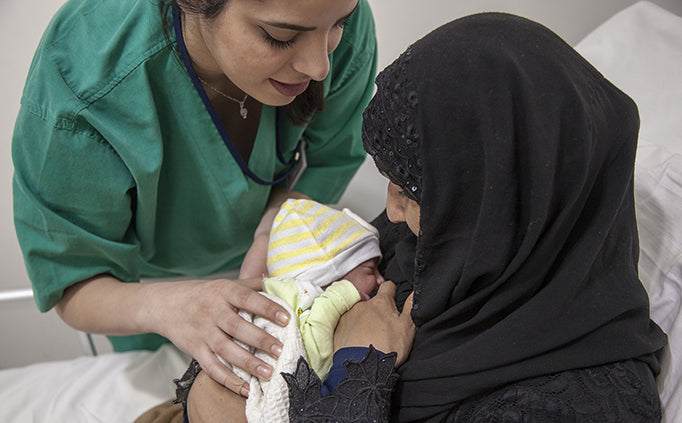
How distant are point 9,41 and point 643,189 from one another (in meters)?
2.01

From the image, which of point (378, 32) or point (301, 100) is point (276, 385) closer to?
point (301, 100)

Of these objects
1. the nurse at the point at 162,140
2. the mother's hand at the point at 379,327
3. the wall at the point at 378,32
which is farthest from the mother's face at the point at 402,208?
the wall at the point at 378,32

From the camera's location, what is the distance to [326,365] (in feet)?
3.35

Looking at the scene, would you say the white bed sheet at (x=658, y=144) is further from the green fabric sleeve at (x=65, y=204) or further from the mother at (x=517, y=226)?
the green fabric sleeve at (x=65, y=204)

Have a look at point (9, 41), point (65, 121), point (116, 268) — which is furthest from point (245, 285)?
point (9, 41)

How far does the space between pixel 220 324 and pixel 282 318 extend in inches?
5.0

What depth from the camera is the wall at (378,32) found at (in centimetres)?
178

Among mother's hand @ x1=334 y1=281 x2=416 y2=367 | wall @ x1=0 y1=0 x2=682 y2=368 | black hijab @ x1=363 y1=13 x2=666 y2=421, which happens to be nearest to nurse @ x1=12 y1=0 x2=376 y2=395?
mother's hand @ x1=334 y1=281 x2=416 y2=367

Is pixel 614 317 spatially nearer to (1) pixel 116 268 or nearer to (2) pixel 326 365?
(2) pixel 326 365

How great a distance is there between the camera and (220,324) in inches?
40.9

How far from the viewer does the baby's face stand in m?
1.17

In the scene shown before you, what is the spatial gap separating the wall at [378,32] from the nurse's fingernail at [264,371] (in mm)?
1235

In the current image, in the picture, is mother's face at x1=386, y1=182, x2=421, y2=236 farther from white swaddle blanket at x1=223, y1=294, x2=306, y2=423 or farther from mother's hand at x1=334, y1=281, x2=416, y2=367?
white swaddle blanket at x1=223, y1=294, x2=306, y2=423

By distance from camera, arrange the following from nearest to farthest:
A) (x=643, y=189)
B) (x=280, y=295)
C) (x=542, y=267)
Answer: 1. (x=542, y=267)
2. (x=280, y=295)
3. (x=643, y=189)
